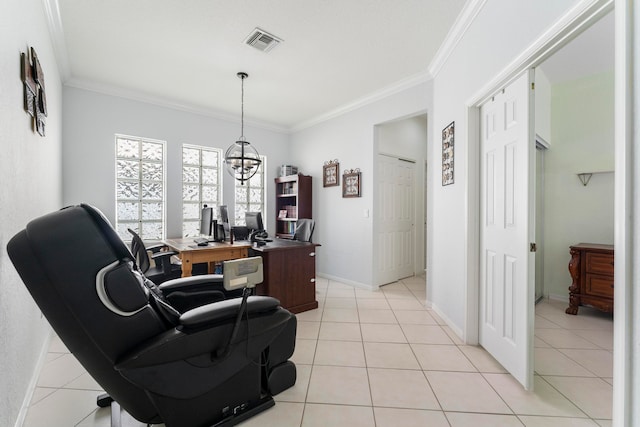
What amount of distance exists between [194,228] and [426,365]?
153 inches

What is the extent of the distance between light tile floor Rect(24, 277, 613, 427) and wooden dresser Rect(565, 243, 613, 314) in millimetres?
194

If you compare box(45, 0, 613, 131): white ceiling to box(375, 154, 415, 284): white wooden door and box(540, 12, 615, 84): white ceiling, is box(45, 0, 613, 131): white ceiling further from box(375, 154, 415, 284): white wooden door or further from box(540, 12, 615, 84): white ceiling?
box(375, 154, 415, 284): white wooden door

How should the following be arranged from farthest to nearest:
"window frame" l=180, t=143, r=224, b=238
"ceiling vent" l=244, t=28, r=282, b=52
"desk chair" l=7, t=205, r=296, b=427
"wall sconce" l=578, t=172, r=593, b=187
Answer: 1. "window frame" l=180, t=143, r=224, b=238
2. "wall sconce" l=578, t=172, r=593, b=187
3. "ceiling vent" l=244, t=28, r=282, b=52
4. "desk chair" l=7, t=205, r=296, b=427

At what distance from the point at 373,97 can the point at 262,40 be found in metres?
1.85

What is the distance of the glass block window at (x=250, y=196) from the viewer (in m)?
4.95

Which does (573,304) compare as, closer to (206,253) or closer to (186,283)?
(186,283)

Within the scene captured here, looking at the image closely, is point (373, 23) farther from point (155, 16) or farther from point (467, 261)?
point (467, 261)

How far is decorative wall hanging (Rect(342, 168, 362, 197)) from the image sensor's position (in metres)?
4.14

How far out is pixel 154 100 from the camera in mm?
4016

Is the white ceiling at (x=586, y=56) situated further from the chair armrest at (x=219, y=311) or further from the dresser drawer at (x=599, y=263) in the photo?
the chair armrest at (x=219, y=311)

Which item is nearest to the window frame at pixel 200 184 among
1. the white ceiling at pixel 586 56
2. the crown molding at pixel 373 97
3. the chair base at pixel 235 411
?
the crown molding at pixel 373 97

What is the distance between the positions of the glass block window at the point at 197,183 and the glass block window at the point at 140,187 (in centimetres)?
33

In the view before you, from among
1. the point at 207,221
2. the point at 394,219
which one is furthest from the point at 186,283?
the point at 394,219

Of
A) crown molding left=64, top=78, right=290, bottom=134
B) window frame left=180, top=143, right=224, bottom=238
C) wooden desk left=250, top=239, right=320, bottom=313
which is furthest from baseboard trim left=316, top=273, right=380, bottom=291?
crown molding left=64, top=78, right=290, bottom=134
